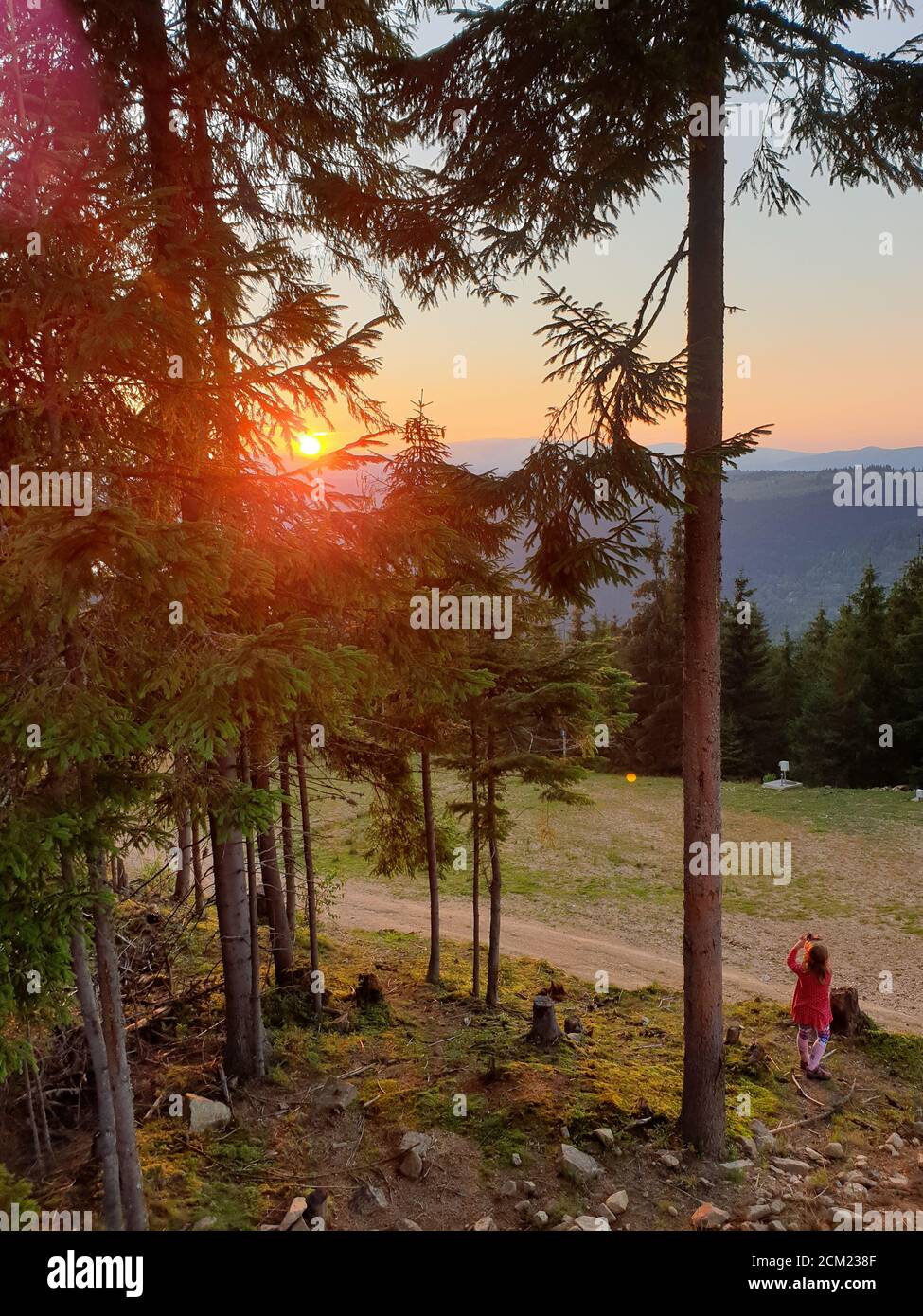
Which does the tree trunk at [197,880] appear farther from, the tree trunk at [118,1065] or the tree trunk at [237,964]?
the tree trunk at [118,1065]

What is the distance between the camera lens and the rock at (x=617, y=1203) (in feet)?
22.8

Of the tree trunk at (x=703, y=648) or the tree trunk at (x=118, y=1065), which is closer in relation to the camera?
the tree trunk at (x=118, y=1065)

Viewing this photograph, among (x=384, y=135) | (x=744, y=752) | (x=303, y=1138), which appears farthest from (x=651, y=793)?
(x=384, y=135)

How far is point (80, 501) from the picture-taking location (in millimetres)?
4590

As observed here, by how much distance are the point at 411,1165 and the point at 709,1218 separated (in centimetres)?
288

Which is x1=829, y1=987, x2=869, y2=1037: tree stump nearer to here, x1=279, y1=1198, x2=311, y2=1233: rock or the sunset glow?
x1=279, y1=1198, x2=311, y2=1233: rock

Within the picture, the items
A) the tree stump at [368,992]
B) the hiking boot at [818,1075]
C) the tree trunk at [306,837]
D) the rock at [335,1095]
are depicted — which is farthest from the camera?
the tree stump at [368,992]

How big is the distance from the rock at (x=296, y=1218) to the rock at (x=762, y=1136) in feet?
16.0

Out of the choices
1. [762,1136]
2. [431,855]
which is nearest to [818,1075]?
[762,1136]

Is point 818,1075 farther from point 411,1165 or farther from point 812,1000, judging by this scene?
point 411,1165

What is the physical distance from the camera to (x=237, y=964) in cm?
875

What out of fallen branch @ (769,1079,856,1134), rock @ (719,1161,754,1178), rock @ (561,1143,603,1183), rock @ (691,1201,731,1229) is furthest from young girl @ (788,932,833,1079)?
rock @ (561,1143,603,1183)

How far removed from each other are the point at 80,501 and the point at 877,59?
769 centimetres

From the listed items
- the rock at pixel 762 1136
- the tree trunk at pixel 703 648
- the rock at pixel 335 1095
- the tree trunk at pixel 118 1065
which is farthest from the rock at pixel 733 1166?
the tree trunk at pixel 118 1065
